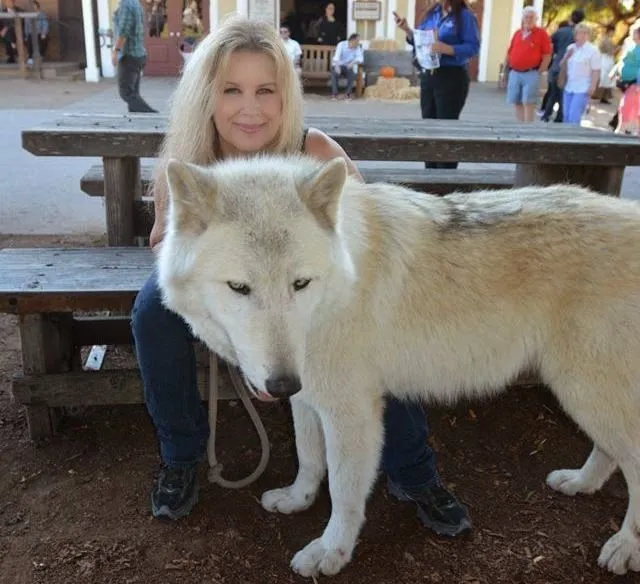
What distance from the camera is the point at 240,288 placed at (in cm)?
190

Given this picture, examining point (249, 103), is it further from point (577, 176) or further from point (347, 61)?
point (347, 61)

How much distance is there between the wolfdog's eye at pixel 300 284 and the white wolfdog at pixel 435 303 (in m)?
0.06

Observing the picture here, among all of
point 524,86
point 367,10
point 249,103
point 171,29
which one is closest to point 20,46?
point 171,29

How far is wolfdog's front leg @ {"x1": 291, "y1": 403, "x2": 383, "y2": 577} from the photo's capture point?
7.68ft

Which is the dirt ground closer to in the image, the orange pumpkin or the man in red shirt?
the man in red shirt

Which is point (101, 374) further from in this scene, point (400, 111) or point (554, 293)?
point (400, 111)

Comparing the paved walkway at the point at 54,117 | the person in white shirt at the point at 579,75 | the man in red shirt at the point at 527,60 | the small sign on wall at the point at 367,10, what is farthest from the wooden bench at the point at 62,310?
the small sign on wall at the point at 367,10

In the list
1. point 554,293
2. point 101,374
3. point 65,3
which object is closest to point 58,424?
point 101,374

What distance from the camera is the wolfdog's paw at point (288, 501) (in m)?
2.79

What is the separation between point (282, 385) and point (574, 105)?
1209 cm

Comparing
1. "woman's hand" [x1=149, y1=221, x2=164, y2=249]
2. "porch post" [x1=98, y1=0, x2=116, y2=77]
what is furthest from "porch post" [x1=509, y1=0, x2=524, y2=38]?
"woman's hand" [x1=149, y1=221, x2=164, y2=249]

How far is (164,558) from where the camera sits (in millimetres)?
2523

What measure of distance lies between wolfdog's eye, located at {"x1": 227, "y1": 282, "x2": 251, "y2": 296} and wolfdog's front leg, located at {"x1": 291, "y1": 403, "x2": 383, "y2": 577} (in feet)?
2.11

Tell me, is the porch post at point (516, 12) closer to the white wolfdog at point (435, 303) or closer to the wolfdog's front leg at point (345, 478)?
the white wolfdog at point (435, 303)
